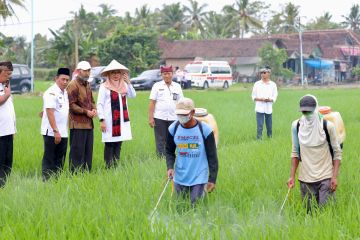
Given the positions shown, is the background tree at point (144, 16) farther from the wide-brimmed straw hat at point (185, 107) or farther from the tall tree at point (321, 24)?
the wide-brimmed straw hat at point (185, 107)

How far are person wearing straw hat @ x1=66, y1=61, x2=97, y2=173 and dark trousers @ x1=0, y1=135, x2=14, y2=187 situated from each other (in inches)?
32.9

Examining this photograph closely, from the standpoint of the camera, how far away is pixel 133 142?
34.0 feet

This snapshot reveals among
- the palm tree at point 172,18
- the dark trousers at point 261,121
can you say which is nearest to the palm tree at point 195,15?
the palm tree at point 172,18

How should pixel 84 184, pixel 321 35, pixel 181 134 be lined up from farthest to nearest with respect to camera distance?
1. pixel 321 35
2. pixel 84 184
3. pixel 181 134

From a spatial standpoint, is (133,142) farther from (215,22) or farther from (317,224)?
(215,22)

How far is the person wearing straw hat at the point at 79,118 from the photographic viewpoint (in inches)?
295

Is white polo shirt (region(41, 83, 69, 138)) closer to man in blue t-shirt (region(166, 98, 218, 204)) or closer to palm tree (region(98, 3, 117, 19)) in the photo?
man in blue t-shirt (region(166, 98, 218, 204))

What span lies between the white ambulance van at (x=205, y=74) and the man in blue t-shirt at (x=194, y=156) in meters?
27.2

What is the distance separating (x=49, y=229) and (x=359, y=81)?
152 feet

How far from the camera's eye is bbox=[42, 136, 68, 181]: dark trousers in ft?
23.8

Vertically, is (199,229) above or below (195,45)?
below

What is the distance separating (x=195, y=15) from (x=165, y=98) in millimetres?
55211

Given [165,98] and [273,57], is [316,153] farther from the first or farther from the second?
[273,57]

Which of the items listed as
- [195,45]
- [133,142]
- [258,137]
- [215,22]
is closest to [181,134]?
[133,142]
